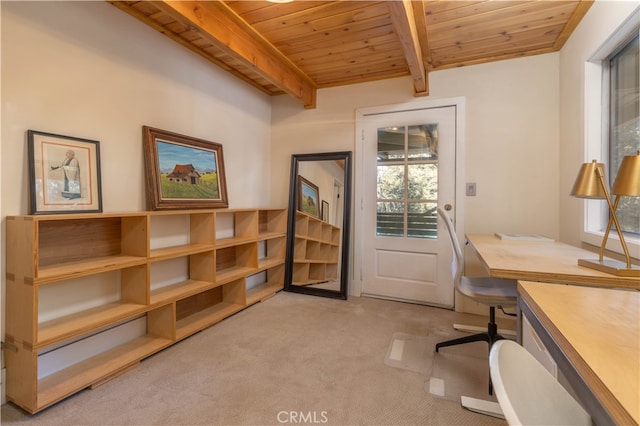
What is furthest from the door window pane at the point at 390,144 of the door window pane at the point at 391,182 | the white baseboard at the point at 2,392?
the white baseboard at the point at 2,392

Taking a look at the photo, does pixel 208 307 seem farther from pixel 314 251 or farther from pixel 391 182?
pixel 391 182

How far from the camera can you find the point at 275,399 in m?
1.55

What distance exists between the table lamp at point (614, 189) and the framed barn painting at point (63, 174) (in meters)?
2.57

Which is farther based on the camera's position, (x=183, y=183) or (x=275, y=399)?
(x=183, y=183)

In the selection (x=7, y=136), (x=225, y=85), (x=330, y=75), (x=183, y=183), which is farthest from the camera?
(x=330, y=75)

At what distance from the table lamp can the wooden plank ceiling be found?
1.28 meters

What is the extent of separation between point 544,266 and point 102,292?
8.02ft

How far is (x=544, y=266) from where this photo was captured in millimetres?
1271

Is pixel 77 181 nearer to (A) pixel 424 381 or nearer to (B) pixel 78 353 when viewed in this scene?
(B) pixel 78 353

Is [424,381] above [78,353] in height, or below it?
below

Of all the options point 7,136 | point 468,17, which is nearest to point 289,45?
point 468,17

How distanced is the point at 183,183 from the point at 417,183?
2.15 metres

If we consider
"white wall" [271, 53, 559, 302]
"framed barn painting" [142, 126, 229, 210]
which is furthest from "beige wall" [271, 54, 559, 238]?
"framed barn painting" [142, 126, 229, 210]

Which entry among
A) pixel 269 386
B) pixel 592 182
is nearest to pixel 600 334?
pixel 592 182
